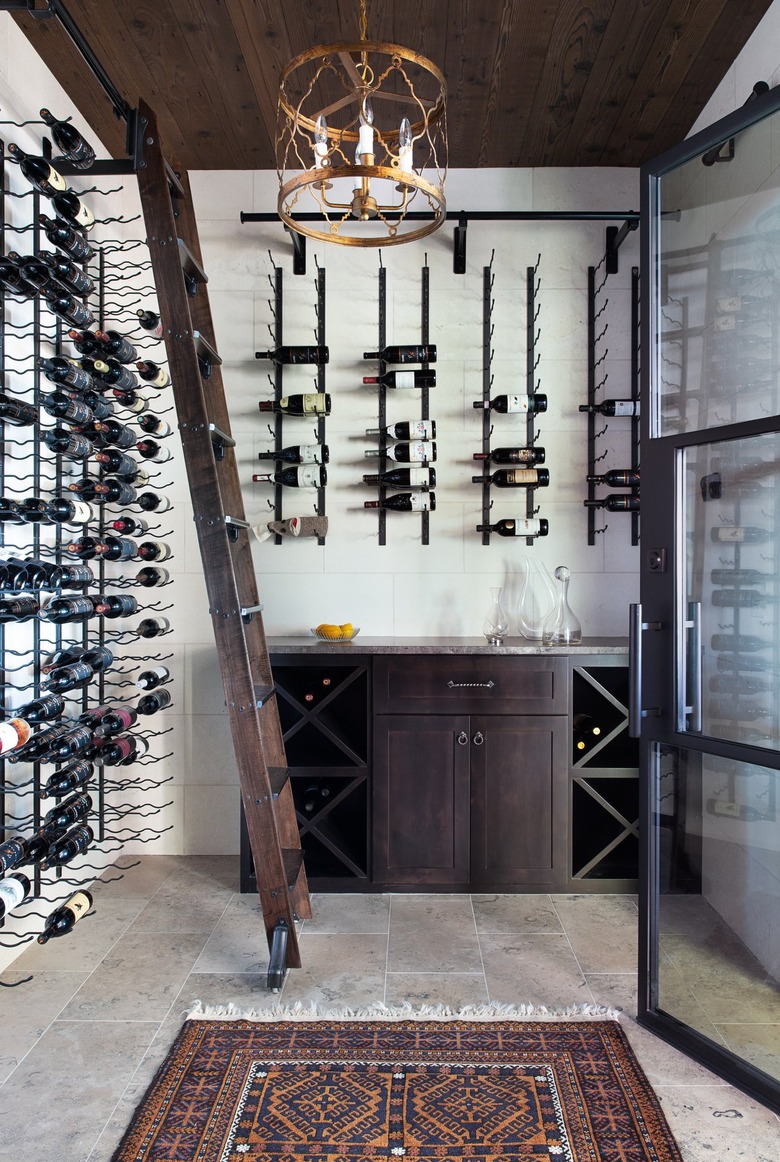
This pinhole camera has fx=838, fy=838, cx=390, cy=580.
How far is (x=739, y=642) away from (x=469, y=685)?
1309 millimetres

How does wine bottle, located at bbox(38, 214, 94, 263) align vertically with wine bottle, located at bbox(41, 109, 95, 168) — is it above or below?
below

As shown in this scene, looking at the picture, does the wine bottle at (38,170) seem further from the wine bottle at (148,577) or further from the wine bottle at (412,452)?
the wine bottle at (412,452)

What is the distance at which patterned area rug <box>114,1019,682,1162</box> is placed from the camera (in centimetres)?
189

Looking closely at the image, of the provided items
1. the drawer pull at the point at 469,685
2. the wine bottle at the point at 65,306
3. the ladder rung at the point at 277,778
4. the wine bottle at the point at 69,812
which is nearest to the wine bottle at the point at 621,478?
the drawer pull at the point at 469,685

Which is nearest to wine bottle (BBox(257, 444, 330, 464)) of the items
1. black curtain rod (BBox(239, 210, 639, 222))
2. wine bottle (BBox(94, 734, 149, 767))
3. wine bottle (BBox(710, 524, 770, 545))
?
black curtain rod (BBox(239, 210, 639, 222))

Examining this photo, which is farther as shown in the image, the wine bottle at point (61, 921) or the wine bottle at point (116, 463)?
the wine bottle at point (116, 463)

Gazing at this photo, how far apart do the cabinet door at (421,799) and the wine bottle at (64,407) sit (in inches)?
65.1

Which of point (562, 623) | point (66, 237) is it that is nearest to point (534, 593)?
point (562, 623)

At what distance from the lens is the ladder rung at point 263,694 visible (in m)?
2.71

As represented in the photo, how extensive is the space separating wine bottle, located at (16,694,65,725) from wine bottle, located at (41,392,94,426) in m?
0.91

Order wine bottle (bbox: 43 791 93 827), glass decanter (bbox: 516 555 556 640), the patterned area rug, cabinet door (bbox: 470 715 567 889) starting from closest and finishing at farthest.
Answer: the patterned area rug, wine bottle (bbox: 43 791 93 827), cabinet door (bbox: 470 715 567 889), glass decanter (bbox: 516 555 556 640)

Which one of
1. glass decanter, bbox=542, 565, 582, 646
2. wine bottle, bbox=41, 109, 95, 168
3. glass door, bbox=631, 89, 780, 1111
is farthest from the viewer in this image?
glass decanter, bbox=542, 565, 582, 646

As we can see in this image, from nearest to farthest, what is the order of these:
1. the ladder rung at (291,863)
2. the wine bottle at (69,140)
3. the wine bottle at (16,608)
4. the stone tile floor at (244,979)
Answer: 1. the stone tile floor at (244,979)
2. the wine bottle at (16,608)
3. the wine bottle at (69,140)
4. the ladder rung at (291,863)

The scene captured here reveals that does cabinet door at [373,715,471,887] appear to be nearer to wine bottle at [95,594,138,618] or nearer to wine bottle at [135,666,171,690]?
wine bottle at [135,666,171,690]
